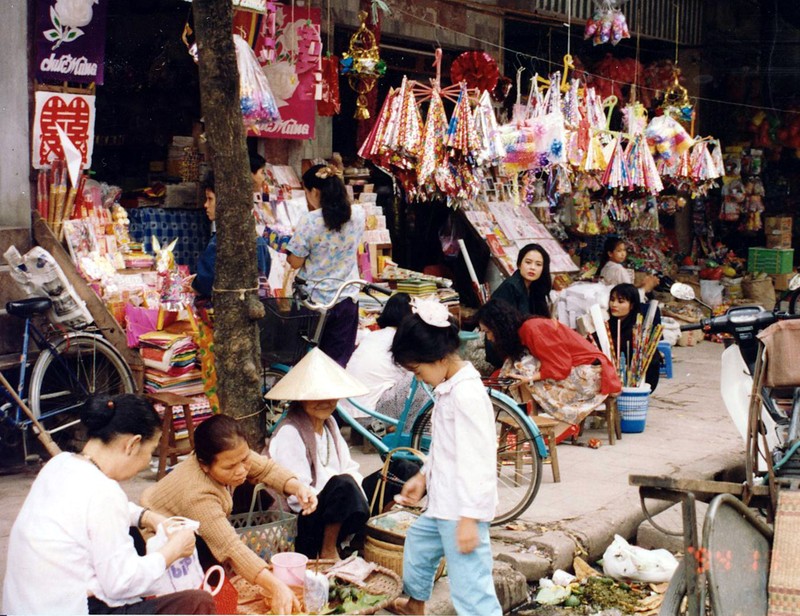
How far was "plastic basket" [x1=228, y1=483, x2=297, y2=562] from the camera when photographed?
4.73m

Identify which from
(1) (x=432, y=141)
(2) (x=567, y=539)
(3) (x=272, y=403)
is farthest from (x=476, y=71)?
(2) (x=567, y=539)

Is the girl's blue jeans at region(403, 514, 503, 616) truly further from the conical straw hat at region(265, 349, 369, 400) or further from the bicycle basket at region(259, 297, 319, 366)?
the bicycle basket at region(259, 297, 319, 366)

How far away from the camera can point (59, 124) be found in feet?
24.1

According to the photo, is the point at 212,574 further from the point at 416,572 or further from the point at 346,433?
the point at 346,433

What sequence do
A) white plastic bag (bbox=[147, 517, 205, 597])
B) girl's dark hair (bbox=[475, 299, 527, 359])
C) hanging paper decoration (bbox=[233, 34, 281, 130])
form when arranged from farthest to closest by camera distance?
1. hanging paper decoration (bbox=[233, 34, 281, 130])
2. girl's dark hair (bbox=[475, 299, 527, 359])
3. white plastic bag (bbox=[147, 517, 205, 597])

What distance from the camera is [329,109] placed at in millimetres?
9336

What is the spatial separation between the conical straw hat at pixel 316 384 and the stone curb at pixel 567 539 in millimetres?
1338

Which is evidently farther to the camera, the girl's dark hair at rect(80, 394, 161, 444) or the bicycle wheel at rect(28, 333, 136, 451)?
the bicycle wheel at rect(28, 333, 136, 451)

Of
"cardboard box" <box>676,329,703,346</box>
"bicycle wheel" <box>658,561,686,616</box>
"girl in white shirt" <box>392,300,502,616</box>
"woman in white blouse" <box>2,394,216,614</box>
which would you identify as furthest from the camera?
"cardboard box" <box>676,329,703,346</box>

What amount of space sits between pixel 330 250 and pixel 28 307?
2.07 metres

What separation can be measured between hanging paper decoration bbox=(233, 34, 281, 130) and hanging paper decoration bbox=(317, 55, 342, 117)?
46.4 inches

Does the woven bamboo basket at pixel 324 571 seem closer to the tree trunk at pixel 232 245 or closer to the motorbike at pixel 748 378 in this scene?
the tree trunk at pixel 232 245

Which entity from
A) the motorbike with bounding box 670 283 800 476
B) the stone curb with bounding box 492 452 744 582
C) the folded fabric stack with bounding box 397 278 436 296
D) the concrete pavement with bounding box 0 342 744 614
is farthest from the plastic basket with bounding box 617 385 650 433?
the motorbike with bounding box 670 283 800 476

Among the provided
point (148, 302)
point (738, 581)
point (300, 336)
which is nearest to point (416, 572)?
point (738, 581)
